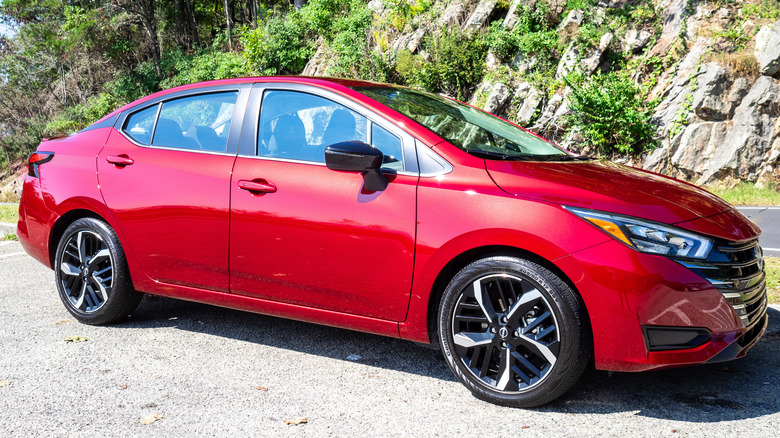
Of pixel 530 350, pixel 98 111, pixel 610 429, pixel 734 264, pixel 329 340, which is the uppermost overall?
pixel 734 264

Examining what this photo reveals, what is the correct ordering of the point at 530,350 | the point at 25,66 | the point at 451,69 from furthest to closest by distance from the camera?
the point at 25,66 < the point at 451,69 < the point at 530,350

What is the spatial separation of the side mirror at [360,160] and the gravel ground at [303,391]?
1.09 m

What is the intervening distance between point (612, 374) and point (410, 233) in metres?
1.36

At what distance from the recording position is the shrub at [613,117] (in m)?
12.5

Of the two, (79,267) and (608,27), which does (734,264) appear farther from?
(608,27)

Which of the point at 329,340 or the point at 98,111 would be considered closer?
the point at 329,340

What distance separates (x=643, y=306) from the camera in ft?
9.84

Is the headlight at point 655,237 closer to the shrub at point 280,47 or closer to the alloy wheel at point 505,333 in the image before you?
the alloy wheel at point 505,333

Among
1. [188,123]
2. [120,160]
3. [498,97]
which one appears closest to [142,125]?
[120,160]

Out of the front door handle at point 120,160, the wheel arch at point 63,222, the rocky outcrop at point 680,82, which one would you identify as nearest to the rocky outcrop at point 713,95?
the rocky outcrop at point 680,82

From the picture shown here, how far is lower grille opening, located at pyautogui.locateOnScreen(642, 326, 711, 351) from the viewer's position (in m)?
3.03

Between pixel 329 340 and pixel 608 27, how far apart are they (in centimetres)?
1181

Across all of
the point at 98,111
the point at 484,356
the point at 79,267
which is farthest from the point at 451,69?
the point at 98,111

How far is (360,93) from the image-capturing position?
13.1 ft
